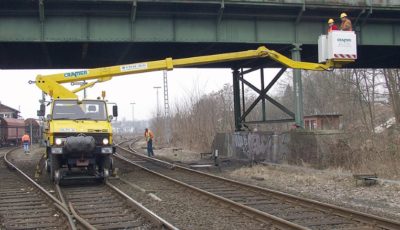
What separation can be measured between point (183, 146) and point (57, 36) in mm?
22711

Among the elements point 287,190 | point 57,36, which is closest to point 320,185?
point 287,190

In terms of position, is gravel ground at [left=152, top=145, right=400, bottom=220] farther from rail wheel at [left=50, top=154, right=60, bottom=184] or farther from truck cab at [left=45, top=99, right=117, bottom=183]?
rail wheel at [left=50, top=154, right=60, bottom=184]

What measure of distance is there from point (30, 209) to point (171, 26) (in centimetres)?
1132

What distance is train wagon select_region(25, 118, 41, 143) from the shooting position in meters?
58.3

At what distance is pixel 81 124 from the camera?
1479cm

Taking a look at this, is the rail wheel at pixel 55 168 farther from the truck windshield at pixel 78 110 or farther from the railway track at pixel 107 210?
the truck windshield at pixel 78 110

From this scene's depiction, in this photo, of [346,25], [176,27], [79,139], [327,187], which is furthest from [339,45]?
[79,139]

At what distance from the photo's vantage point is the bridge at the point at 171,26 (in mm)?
18688

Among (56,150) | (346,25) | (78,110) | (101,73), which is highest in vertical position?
(346,25)

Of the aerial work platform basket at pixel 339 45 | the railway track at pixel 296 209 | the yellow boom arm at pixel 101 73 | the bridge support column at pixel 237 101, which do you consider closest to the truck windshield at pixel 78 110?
the yellow boom arm at pixel 101 73

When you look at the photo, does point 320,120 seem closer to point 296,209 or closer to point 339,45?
point 339,45

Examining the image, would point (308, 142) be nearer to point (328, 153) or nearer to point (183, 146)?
point (328, 153)

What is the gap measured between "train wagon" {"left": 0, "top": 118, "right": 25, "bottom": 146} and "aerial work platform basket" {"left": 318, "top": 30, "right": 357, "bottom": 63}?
3949 cm

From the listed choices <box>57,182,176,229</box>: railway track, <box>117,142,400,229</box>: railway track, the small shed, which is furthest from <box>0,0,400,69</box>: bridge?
the small shed
